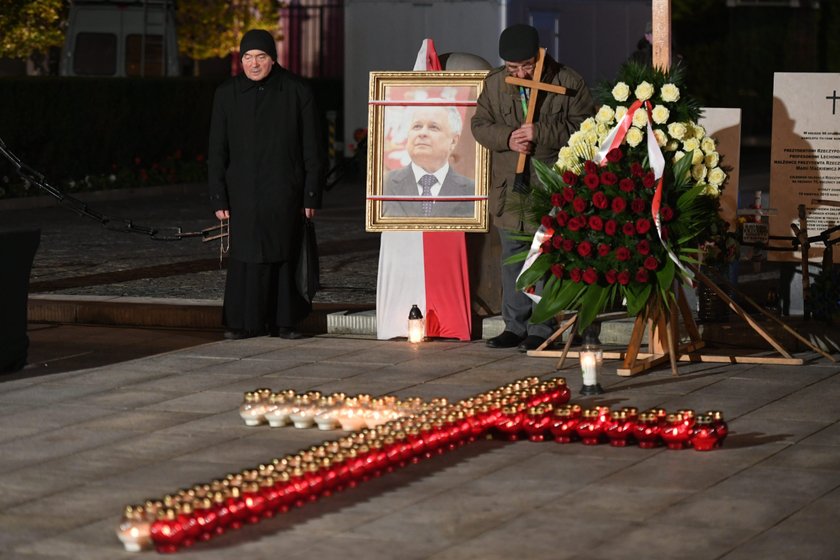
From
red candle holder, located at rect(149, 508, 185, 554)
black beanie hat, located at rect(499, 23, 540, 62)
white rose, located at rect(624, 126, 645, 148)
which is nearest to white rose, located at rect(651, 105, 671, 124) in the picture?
white rose, located at rect(624, 126, 645, 148)

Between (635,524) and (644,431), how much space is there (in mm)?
1423

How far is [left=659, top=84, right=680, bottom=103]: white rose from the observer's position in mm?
10359

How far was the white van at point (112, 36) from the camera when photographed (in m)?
31.8

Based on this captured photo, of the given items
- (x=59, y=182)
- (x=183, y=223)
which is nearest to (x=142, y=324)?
(x=183, y=223)

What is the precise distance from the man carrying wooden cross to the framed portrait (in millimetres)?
410

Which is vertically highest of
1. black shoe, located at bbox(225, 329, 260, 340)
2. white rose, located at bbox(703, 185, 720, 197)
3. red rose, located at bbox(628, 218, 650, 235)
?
white rose, located at bbox(703, 185, 720, 197)

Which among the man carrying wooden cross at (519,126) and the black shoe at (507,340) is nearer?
the man carrying wooden cross at (519,126)

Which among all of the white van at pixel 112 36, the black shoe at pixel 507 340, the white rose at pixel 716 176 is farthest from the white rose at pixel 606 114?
the white van at pixel 112 36

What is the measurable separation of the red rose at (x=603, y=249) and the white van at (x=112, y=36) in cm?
2278

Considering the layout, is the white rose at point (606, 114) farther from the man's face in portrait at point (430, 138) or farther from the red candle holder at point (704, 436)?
the red candle holder at point (704, 436)

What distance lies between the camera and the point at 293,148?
39.0ft

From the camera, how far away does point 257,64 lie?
463 inches

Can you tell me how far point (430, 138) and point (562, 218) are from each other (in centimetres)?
203

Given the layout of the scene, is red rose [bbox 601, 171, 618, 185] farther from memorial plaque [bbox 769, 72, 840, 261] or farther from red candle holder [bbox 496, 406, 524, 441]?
memorial plaque [bbox 769, 72, 840, 261]
